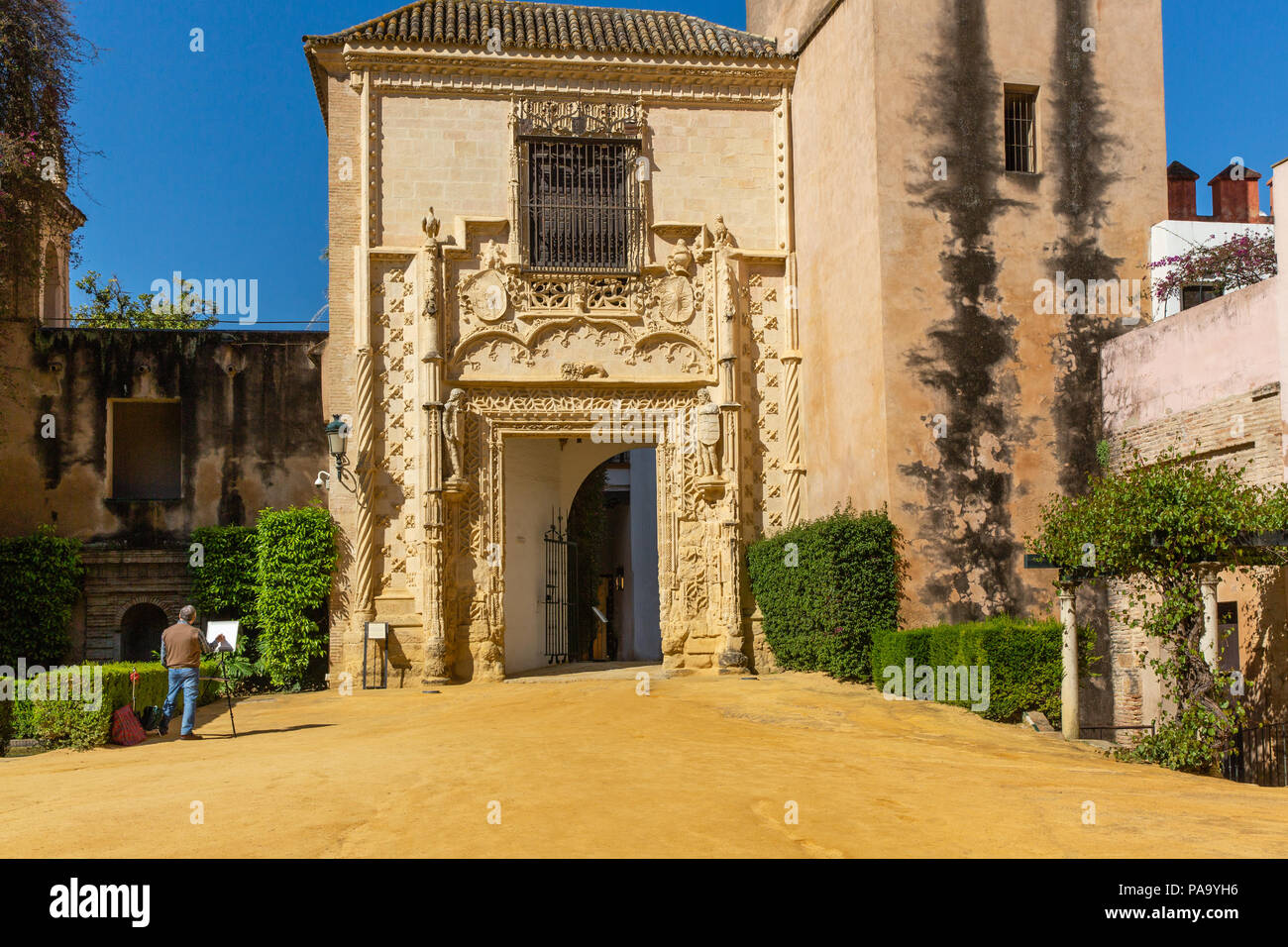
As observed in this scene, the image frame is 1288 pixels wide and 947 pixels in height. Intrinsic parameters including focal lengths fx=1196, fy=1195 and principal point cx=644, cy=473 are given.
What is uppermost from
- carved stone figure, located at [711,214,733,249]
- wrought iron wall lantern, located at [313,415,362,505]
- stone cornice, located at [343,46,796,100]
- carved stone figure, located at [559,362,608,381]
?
stone cornice, located at [343,46,796,100]

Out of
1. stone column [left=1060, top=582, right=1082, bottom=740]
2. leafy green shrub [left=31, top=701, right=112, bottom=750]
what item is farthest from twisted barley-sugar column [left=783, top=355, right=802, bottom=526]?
leafy green shrub [left=31, top=701, right=112, bottom=750]

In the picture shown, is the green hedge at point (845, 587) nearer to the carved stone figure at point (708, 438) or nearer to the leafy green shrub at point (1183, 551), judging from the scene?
the carved stone figure at point (708, 438)

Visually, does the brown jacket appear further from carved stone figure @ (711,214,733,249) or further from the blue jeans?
carved stone figure @ (711,214,733,249)

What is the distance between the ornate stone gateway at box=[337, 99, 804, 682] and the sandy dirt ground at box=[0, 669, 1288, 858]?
359 centimetres

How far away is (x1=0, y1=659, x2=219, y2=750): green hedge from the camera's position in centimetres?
1138

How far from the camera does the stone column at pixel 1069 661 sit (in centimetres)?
1211

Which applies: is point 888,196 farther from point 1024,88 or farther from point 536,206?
point 536,206

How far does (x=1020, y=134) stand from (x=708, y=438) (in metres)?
5.88

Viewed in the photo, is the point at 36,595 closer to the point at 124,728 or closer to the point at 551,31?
the point at 124,728

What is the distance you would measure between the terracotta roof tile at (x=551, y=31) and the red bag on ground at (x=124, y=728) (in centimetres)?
1021

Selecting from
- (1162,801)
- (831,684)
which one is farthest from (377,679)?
(1162,801)

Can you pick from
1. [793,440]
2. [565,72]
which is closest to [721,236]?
[793,440]

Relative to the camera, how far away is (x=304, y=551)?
16.8m
